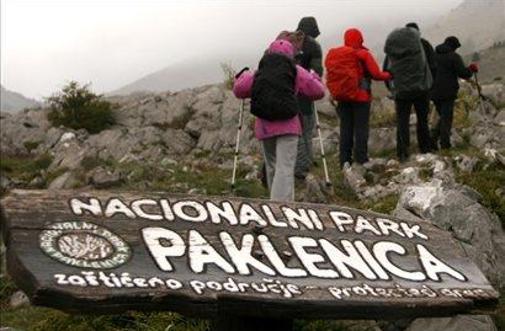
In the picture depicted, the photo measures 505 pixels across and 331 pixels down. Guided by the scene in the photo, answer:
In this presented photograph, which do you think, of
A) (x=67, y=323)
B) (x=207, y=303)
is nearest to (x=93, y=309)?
(x=207, y=303)

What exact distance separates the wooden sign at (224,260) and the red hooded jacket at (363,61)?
22.6 feet

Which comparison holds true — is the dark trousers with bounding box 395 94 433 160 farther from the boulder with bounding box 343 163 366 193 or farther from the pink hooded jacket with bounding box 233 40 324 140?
the pink hooded jacket with bounding box 233 40 324 140

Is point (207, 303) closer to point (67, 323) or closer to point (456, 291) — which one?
point (456, 291)

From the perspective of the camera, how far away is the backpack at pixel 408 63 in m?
13.5

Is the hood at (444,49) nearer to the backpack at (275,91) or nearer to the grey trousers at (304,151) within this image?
the grey trousers at (304,151)

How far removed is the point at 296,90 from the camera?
970 cm

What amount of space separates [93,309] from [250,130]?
73.3 ft

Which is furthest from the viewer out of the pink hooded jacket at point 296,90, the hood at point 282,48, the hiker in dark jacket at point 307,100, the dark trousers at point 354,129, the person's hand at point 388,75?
the dark trousers at point 354,129

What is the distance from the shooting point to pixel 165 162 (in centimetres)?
2019

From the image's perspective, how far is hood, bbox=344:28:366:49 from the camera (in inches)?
514

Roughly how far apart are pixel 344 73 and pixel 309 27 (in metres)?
1.44

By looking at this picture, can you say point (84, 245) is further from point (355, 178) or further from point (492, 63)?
point (492, 63)

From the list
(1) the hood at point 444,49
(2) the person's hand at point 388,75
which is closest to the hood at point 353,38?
(2) the person's hand at point 388,75

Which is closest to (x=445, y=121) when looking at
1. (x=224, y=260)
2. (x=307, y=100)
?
(x=307, y=100)
